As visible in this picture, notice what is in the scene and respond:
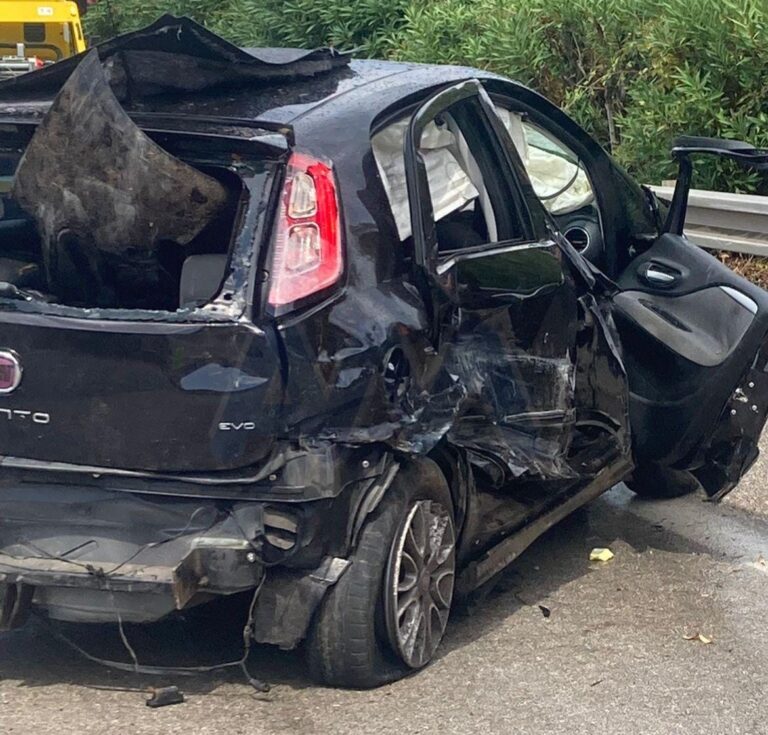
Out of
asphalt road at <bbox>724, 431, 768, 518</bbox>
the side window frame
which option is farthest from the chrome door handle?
asphalt road at <bbox>724, 431, 768, 518</bbox>

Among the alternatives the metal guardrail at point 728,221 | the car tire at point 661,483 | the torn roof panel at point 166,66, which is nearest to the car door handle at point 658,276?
the car tire at point 661,483

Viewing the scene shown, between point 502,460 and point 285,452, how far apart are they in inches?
40.2

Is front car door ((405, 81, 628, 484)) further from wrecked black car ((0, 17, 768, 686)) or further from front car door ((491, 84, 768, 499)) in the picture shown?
front car door ((491, 84, 768, 499))

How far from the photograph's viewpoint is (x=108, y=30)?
22.0m

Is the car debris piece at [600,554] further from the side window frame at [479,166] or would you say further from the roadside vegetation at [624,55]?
the roadside vegetation at [624,55]

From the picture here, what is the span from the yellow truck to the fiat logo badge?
45.9ft

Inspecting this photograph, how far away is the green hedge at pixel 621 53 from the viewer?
1033 cm

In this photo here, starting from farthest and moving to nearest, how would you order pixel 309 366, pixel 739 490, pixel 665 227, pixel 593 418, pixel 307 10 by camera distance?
pixel 307 10, pixel 739 490, pixel 665 227, pixel 593 418, pixel 309 366

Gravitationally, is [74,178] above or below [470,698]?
above

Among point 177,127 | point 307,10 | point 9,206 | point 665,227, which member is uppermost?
point 177,127

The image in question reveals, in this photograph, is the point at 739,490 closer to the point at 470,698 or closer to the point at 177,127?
the point at 470,698

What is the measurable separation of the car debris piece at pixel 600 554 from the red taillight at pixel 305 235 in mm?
2250

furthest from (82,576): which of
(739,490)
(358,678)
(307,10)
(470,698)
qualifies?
(307,10)

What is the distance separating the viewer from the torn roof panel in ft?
14.2
